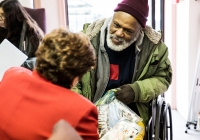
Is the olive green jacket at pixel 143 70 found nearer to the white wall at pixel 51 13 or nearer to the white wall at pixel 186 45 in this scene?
the white wall at pixel 186 45

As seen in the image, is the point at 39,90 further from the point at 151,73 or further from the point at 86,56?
the point at 151,73

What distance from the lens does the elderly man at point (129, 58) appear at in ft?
5.20

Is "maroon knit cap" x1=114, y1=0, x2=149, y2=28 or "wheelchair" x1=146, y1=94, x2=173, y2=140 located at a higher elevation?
"maroon knit cap" x1=114, y1=0, x2=149, y2=28

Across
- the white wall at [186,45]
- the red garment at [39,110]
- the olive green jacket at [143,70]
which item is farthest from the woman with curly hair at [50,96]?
the white wall at [186,45]

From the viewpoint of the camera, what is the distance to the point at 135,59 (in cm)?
164

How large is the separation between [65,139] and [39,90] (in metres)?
0.19

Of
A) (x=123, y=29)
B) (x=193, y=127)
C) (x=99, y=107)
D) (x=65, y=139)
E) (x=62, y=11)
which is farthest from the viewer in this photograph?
(x=62, y=11)

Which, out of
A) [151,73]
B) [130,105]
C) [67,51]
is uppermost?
[67,51]

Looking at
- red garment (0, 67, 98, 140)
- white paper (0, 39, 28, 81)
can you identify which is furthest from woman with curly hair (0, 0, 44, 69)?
red garment (0, 67, 98, 140)

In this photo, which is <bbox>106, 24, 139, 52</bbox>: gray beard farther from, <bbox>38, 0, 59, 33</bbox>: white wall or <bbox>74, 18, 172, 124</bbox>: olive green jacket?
<bbox>38, 0, 59, 33</bbox>: white wall

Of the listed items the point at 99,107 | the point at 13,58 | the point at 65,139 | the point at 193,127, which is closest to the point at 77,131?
the point at 65,139

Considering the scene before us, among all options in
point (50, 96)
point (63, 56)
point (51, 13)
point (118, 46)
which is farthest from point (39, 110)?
point (51, 13)

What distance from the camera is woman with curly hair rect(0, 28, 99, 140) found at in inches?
32.8

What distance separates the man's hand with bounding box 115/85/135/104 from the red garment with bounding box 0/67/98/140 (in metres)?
0.55
